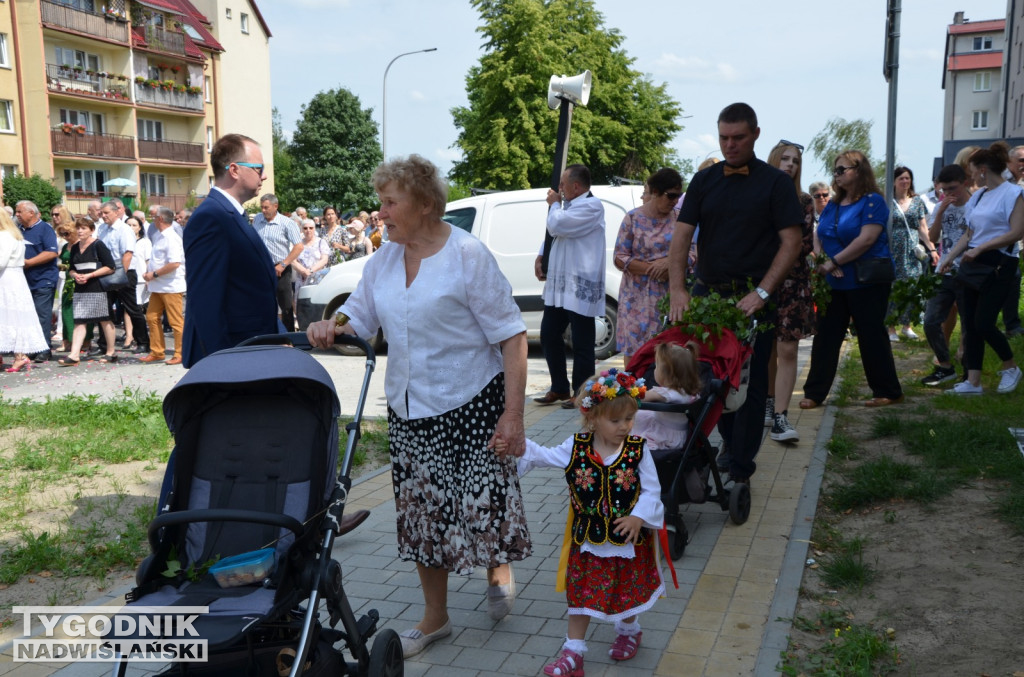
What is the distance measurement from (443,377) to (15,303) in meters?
10.4

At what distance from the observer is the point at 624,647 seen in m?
3.88

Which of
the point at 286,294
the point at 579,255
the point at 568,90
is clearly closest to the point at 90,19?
the point at 286,294

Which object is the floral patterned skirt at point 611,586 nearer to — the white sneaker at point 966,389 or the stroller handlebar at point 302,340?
the stroller handlebar at point 302,340

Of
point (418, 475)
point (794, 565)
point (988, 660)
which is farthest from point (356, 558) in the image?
point (988, 660)

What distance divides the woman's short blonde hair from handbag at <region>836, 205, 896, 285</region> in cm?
513

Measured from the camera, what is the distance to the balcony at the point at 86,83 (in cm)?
4616

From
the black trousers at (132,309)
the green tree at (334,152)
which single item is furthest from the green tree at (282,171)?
the black trousers at (132,309)

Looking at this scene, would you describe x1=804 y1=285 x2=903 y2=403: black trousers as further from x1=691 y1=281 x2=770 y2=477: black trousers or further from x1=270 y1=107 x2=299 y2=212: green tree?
x1=270 y1=107 x2=299 y2=212: green tree

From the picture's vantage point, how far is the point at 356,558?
17.0 feet

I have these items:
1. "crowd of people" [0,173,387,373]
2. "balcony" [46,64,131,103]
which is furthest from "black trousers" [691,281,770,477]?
"balcony" [46,64,131,103]

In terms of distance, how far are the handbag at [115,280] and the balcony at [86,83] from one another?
3751cm

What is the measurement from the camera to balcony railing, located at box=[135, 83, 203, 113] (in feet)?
172

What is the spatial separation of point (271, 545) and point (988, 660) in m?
2.92

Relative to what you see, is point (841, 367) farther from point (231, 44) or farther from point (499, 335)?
point (231, 44)
